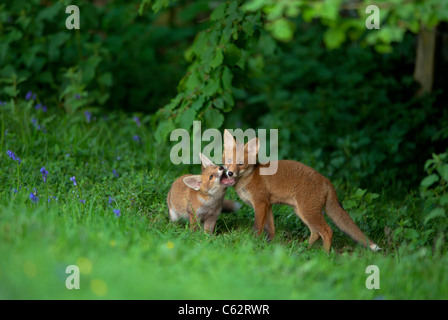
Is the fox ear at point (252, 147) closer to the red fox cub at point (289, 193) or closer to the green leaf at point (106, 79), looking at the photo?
the red fox cub at point (289, 193)

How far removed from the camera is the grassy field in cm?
381

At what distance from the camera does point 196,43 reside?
644 centimetres

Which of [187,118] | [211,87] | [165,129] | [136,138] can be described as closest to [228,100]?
[211,87]

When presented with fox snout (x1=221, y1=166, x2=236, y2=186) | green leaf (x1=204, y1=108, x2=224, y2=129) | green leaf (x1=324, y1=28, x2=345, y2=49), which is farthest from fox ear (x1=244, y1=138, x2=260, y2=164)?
green leaf (x1=324, y1=28, x2=345, y2=49)

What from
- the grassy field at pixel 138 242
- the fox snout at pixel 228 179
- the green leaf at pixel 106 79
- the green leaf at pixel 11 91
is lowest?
the grassy field at pixel 138 242

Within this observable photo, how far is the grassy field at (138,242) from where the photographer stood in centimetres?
381

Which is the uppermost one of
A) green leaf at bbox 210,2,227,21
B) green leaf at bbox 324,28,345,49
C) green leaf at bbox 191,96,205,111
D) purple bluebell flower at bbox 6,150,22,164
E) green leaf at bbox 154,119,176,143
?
green leaf at bbox 210,2,227,21

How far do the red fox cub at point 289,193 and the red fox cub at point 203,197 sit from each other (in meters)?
0.13

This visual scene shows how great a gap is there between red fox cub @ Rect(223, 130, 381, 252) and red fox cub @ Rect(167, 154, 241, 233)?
133mm

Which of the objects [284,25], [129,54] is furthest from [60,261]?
[129,54]

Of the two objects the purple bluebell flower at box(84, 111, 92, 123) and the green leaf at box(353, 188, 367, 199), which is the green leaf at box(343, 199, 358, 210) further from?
the purple bluebell flower at box(84, 111, 92, 123)

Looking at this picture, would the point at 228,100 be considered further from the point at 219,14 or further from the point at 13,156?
the point at 13,156

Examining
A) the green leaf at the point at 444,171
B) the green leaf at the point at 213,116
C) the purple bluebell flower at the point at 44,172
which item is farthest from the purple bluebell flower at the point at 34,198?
the green leaf at the point at 444,171
